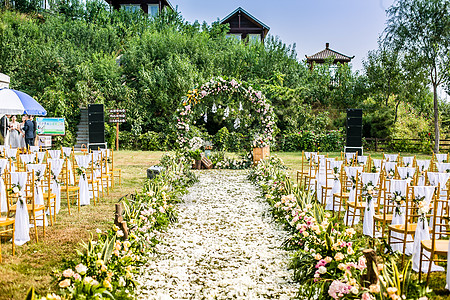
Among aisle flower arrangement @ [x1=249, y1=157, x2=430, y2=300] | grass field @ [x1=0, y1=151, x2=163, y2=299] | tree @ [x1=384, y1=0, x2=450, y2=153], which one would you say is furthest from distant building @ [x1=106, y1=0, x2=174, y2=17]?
aisle flower arrangement @ [x1=249, y1=157, x2=430, y2=300]

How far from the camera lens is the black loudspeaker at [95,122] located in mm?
13664

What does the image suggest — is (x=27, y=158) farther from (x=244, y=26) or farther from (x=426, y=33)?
(x=244, y=26)

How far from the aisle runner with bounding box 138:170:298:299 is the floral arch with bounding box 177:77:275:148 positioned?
17.5ft

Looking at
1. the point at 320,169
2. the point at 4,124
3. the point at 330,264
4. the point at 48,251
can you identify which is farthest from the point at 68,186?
the point at 4,124

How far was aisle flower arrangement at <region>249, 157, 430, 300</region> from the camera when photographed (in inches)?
111

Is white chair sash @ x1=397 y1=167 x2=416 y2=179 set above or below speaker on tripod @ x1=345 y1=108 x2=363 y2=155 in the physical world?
below

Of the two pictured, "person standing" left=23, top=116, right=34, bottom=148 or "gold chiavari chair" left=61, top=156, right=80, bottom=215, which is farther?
"person standing" left=23, top=116, right=34, bottom=148

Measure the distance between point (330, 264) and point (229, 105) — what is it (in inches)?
412

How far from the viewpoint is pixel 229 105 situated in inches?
537

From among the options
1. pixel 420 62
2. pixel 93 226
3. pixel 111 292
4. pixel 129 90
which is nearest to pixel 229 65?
pixel 129 90

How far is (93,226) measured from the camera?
6086mm

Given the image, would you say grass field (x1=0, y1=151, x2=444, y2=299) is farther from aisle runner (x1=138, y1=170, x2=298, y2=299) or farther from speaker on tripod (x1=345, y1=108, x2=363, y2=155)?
speaker on tripod (x1=345, y1=108, x2=363, y2=155)

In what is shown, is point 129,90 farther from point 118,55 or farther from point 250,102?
point 250,102

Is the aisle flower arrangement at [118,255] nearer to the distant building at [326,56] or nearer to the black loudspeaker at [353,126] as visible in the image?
the black loudspeaker at [353,126]
